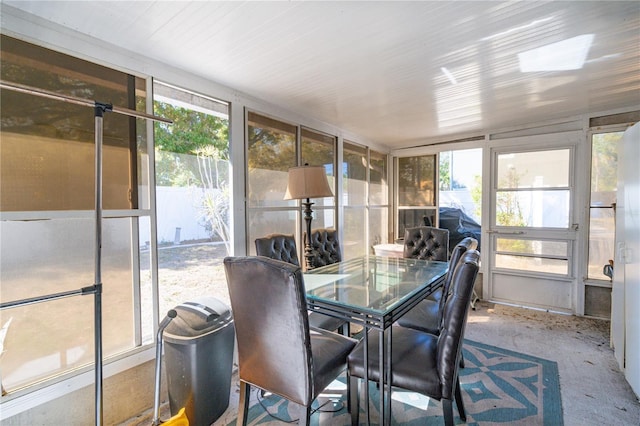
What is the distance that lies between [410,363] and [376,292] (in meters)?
0.48

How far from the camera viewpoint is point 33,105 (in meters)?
1.58

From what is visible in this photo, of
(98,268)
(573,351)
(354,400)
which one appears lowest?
(573,351)

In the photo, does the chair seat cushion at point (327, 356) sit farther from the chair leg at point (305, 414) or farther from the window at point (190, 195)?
the window at point (190, 195)

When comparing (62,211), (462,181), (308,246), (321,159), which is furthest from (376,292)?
(462,181)

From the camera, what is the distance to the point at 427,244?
3281 millimetres

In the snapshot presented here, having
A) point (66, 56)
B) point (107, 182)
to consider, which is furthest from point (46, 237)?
point (66, 56)

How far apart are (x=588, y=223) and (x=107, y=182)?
4884mm

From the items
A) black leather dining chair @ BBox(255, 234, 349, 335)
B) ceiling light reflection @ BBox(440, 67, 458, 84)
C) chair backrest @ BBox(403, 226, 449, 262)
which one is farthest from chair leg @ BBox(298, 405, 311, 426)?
ceiling light reflection @ BBox(440, 67, 458, 84)

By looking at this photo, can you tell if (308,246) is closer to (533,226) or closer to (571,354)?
(571,354)

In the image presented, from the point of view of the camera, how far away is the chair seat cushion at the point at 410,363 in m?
1.48

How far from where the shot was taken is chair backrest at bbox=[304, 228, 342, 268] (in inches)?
119

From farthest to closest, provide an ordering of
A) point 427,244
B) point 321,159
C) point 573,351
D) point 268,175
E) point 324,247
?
point 321,159, point 427,244, point 324,247, point 268,175, point 573,351

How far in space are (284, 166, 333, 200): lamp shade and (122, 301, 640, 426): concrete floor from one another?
1.66 m

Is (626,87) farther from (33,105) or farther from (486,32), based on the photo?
(33,105)
